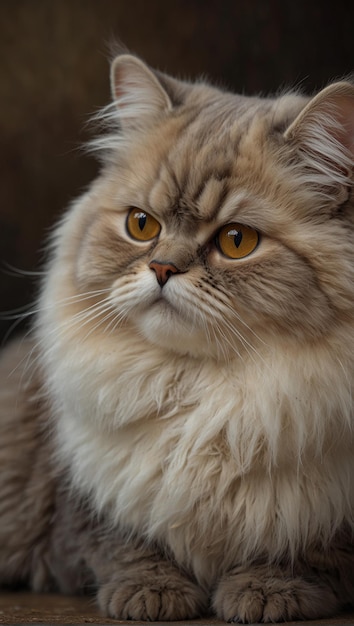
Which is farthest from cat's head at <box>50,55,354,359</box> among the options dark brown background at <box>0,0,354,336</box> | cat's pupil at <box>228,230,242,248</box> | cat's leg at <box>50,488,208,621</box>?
dark brown background at <box>0,0,354,336</box>

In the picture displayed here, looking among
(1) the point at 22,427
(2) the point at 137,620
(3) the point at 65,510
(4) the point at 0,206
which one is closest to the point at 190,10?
(4) the point at 0,206

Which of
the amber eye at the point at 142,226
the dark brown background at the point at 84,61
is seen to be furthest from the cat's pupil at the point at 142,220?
the dark brown background at the point at 84,61

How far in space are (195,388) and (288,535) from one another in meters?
0.37

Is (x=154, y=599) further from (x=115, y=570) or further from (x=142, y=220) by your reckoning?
(x=142, y=220)

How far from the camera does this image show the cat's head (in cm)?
177

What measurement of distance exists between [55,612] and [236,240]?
910mm

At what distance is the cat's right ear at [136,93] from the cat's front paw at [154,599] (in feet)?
3.60

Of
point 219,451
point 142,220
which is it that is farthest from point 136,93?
point 219,451

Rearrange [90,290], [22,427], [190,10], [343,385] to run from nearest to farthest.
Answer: [343,385]
[90,290]
[22,427]
[190,10]

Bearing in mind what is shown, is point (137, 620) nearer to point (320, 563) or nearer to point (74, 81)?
point (320, 563)

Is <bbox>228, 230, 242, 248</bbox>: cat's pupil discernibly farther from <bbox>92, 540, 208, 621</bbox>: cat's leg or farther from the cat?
<bbox>92, 540, 208, 621</bbox>: cat's leg

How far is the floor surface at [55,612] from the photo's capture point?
1.73 m

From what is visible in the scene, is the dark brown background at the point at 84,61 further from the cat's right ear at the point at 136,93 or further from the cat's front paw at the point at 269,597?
the cat's front paw at the point at 269,597

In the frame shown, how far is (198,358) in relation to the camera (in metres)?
1.86
